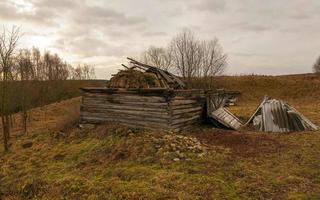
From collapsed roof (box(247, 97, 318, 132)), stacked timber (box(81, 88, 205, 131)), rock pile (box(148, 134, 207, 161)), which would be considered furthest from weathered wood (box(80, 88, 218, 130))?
collapsed roof (box(247, 97, 318, 132))

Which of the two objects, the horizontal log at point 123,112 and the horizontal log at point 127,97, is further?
the horizontal log at point 127,97

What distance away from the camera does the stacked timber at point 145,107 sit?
12.1 metres

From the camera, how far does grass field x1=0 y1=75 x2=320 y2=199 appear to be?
6.98 metres

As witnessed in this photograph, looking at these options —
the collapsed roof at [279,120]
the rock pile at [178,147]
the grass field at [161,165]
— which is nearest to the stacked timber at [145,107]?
the grass field at [161,165]

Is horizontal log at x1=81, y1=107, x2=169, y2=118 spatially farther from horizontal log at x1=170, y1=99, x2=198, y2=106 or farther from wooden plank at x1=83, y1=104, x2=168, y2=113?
horizontal log at x1=170, y1=99, x2=198, y2=106

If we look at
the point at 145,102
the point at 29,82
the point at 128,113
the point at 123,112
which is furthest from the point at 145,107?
the point at 29,82

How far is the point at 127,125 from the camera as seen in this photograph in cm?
1317

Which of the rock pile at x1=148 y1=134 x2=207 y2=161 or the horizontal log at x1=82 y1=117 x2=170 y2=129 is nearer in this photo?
the rock pile at x1=148 y1=134 x2=207 y2=161

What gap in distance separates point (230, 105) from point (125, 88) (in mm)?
13798

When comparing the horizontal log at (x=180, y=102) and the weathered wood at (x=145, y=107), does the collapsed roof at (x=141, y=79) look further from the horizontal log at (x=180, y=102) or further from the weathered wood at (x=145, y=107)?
the horizontal log at (x=180, y=102)

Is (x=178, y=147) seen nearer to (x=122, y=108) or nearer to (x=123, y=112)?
(x=123, y=112)

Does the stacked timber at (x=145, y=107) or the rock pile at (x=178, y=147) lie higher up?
the stacked timber at (x=145, y=107)

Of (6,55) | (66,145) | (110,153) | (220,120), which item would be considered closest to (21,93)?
(6,55)

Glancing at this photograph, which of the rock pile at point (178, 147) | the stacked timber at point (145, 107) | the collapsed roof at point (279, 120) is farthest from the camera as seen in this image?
the collapsed roof at point (279, 120)
